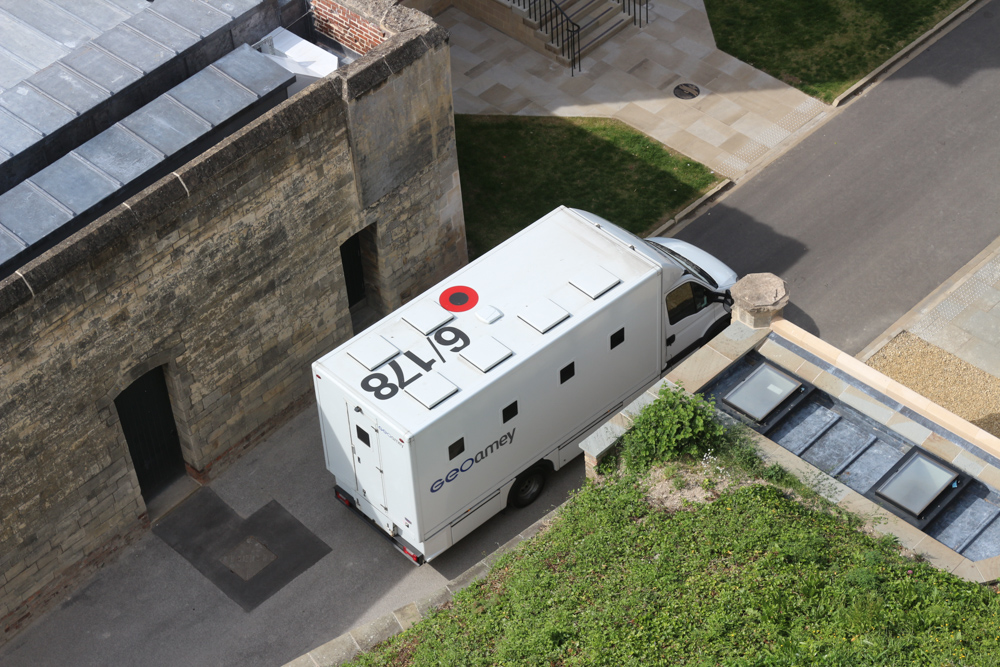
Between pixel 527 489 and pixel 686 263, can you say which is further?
pixel 686 263

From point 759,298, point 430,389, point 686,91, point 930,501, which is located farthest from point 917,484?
point 686,91

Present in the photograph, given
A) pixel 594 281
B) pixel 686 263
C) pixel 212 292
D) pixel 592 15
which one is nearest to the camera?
pixel 212 292

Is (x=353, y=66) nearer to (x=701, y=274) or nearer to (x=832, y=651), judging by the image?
(x=701, y=274)

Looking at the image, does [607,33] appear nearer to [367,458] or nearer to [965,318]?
[965,318]

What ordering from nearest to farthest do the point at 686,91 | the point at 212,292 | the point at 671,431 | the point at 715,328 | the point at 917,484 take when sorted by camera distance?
the point at 917,484 < the point at 671,431 < the point at 212,292 < the point at 715,328 < the point at 686,91

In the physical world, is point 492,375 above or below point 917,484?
above

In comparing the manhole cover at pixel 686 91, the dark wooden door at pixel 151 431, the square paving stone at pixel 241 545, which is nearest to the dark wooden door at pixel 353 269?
the dark wooden door at pixel 151 431
